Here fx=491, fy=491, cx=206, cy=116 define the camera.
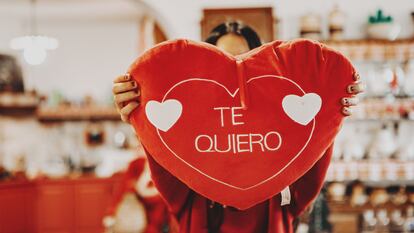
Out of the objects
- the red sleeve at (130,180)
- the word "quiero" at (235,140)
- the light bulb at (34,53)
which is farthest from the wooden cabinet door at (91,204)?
the word "quiero" at (235,140)

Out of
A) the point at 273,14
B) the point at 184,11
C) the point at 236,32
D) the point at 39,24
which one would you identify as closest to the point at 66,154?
the point at 39,24

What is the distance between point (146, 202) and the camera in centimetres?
360

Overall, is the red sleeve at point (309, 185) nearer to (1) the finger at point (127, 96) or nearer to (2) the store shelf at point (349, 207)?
(1) the finger at point (127, 96)

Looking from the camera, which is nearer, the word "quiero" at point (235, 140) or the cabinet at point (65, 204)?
the word "quiero" at point (235, 140)

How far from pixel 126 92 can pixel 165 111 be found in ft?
0.32

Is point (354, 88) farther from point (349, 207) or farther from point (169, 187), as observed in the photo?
point (349, 207)

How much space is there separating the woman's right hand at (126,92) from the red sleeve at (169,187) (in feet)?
0.42

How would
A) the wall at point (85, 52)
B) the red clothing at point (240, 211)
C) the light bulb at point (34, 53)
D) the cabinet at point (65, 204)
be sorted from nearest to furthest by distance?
the red clothing at point (240, 211) < the light bulb at point (34, 53) < the cabinet at point (65, 204) < the wall at point (85, 52)

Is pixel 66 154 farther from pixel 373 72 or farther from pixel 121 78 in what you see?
pixel 121 78

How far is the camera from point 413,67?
160 inches

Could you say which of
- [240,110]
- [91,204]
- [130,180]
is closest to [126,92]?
[240,110]

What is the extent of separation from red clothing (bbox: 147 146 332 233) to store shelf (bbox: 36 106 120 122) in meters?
5.56

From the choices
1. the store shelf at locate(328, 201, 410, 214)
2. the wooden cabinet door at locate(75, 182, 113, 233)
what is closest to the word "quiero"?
the store shelf at locate(328, 201, 410, 214)

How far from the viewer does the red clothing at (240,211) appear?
1.20 m
